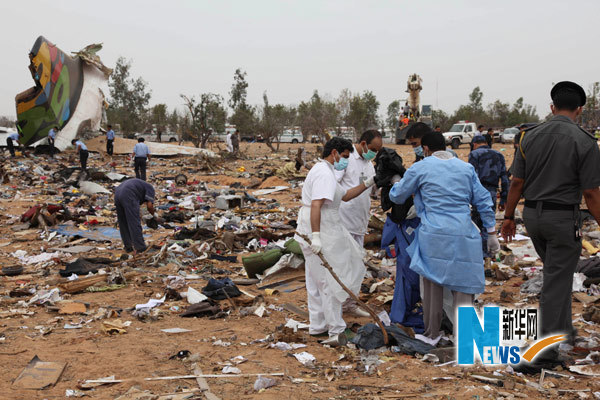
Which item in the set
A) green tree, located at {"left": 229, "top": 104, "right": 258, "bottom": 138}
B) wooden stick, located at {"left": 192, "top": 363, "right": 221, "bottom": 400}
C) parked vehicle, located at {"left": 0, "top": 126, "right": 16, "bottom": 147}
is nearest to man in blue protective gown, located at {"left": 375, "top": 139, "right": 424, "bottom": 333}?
wooden stick, located at {"left": 192, "top": 363, "right": 221, "bottom": 400}

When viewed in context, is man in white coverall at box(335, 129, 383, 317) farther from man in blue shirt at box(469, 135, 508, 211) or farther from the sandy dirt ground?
man in blue shirt at box(469, 135, 508, 211)

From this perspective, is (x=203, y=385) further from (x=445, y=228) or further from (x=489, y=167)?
(x=489, y=167)

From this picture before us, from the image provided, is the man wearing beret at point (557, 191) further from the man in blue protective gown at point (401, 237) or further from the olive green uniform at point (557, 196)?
the man in blue protective gown at point (401, 237)

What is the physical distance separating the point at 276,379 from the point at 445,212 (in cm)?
165

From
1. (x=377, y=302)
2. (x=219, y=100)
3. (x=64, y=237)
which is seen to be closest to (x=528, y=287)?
(x=377, y=302)

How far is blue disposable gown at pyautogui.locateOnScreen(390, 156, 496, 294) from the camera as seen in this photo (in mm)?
3662

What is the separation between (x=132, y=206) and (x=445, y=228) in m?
4.88

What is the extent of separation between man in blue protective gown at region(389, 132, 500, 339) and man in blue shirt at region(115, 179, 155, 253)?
14.7 feet

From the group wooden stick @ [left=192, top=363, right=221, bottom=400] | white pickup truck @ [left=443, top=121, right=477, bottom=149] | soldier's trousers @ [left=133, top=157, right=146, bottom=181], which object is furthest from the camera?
white pickup truck @ [left=443, top=121, right=477, bottom=149]

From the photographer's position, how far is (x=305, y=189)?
13.6 ft

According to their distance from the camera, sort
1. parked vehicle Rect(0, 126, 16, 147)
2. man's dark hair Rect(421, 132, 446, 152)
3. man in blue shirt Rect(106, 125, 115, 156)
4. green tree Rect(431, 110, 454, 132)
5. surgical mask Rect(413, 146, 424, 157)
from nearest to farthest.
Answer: man's dark hair Rect(421, 132, 446, 152) → surgical mask Rect(413, 146, 424, 157) → man in blue shirt Rect(106, 125, 115, 156) → parked vehicle Rect(0, 126, 16, 147) → green tree Rect(431, 110, 454, 132)

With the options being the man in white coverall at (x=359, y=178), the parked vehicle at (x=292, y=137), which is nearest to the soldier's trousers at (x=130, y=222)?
the man in white coverall at (x=359, y=178)

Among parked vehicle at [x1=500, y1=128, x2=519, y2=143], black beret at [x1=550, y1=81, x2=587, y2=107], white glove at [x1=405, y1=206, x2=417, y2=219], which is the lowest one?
white glove at [x1=405, y1=206, x2=417, y2=219]

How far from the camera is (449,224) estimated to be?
3670 millimetres
